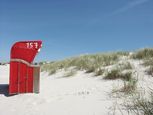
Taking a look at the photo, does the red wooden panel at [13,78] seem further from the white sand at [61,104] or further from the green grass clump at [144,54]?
the green grass clump at [144,54]

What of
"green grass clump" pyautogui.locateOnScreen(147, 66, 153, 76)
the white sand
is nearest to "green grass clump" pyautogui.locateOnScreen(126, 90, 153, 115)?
the white sand

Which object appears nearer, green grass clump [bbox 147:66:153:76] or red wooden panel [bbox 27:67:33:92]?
red wooden panel [bbox 27:67:33:92]

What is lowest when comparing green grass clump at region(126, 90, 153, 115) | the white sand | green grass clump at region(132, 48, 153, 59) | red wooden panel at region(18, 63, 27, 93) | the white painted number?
the white sand

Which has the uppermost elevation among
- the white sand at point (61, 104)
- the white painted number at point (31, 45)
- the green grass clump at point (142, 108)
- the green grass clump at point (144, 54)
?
the white painted number at point (31, 45)

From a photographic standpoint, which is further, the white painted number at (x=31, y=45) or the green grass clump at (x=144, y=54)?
the green grass clump at (x=144, y=54)

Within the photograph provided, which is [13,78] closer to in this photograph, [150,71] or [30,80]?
[30,80]

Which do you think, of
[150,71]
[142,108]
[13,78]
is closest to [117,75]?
[150,71]

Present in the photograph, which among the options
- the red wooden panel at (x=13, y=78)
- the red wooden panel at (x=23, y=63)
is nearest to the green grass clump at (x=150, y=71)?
the red wooden panel at (x=23, y=63)

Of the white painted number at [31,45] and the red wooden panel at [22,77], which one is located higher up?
the white painted number at [31,45]

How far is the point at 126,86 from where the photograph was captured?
4547mm

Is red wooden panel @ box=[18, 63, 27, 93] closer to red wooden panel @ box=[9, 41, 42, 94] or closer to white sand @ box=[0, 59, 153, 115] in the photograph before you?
red wooden panel @ box=[9, 41, 42, 94]

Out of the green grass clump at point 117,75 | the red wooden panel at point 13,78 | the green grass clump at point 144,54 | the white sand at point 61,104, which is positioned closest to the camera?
the white sand at point 61,104

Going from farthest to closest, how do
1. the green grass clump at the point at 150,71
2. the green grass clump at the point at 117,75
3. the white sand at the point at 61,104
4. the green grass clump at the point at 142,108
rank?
the green grass clump at the point at 150,71 → the green grass clump at the point at 117,75 → the white sand at the point at 61,104 → the green grass clump at the point at 142,108

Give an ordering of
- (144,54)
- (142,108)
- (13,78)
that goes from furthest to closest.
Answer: (144,54), (13,78), (142,108)
